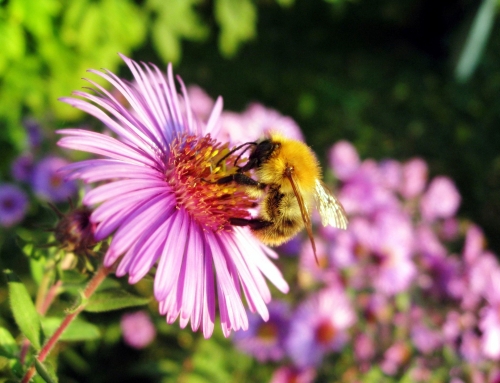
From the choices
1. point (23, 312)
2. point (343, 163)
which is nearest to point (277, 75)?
point (343, 163)

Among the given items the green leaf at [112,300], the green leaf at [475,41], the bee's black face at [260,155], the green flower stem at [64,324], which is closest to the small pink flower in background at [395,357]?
the bee's black face at [260,155]

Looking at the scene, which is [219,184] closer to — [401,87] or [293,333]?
[293,333]

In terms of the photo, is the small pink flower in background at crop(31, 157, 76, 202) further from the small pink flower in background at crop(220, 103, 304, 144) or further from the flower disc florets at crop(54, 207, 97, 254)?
the flower disc florets at crop(54, 207, 97, 254)

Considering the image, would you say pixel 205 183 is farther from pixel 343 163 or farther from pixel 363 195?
pixel 343 163

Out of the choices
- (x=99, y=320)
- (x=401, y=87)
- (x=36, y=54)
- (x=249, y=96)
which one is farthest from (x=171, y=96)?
(x=401, y=87)

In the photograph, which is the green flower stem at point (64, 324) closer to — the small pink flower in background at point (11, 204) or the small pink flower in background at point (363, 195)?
the small pink flower in background at point (11, 204)

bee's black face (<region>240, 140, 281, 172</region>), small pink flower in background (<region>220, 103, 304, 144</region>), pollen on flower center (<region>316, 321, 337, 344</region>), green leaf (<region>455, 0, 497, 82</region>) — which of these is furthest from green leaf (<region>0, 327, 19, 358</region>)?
green leaf (<region>455, 0, 497, 82</region>)

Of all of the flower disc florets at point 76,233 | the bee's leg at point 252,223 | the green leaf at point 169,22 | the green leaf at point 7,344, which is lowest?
the green leaf at point 7,344
